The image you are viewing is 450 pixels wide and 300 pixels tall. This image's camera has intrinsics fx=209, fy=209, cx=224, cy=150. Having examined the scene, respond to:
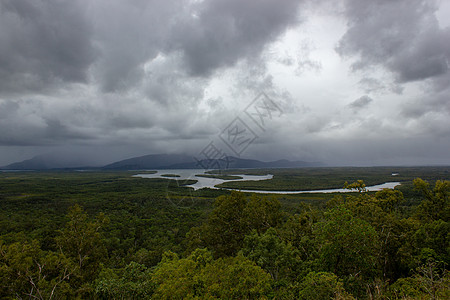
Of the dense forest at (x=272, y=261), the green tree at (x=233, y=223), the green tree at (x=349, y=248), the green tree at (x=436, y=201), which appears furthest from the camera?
the green tree at (x=233, y=223)

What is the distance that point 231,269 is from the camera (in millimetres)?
10305

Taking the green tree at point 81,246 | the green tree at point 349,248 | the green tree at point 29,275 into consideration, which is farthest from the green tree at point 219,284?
the green tree at point 81,246

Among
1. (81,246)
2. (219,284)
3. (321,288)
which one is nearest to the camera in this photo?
(321,288)

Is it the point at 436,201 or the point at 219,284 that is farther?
the point at 436,201

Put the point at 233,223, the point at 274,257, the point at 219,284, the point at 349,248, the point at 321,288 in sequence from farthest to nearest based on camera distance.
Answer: the point at 233,223 → the point at 274,257 → the point at 349,248 → the point at 219,284 → the point at 321,288

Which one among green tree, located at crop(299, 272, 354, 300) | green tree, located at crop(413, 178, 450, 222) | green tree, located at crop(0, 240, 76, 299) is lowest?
green tree, located at crop(0, 240, 76, 299)

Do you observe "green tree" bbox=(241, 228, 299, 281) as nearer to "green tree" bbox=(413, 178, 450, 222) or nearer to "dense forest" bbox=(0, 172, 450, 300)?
"dense forest" bbox=(0, 172, 450, 300)

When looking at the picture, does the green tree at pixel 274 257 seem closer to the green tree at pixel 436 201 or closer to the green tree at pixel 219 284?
the green tree at pixel 219 284

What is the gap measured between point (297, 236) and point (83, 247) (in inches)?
683

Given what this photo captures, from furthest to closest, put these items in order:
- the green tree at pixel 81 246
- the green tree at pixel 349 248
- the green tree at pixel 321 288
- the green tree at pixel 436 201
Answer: the green tree at pixel 436 201
the green tree at pixel 81 246
the green tree at pixel 349 248
the green tree at pixel 321 288

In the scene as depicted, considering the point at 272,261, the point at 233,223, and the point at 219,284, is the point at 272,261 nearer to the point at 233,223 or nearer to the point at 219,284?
the point at 219,284

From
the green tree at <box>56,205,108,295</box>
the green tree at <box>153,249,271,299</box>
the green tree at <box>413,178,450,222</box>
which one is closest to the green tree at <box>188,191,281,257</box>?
the green tree at <box>153,249,271,299</box>

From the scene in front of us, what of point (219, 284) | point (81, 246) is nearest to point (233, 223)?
point (219, 284)

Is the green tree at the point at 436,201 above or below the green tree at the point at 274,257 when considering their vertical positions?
above
